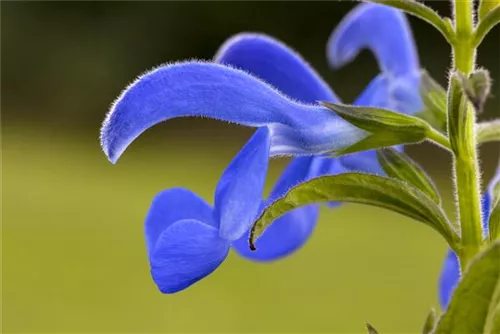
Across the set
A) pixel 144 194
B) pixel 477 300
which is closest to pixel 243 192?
pixel 477 300

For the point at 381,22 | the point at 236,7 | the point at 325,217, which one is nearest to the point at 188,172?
the point at 325,217

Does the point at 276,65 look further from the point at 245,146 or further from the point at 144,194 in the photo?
the point at 144,194

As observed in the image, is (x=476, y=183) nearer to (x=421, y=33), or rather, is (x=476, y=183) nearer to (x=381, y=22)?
(x=381, y=22)

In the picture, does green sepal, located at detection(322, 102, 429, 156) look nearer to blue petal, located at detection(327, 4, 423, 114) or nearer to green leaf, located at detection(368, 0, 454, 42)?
green leaf, located at detection(368, 0, 454, 42)

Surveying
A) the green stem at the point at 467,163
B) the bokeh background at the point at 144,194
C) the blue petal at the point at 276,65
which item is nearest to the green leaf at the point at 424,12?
the green stem at the point at 467,163

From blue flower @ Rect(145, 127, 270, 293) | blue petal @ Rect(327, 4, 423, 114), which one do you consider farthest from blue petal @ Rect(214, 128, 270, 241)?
blue petal @ Rect(327, 4, 423, 114)
